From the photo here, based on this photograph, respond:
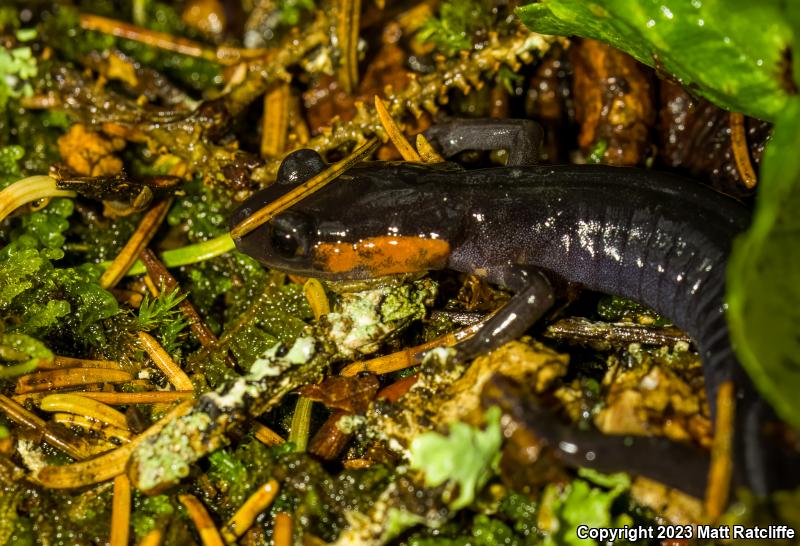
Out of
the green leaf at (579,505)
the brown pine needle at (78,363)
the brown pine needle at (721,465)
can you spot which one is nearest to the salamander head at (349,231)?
the brown pine needle at (78,363)

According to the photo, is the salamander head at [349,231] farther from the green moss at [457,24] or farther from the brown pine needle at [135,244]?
the green moss at [457,24]

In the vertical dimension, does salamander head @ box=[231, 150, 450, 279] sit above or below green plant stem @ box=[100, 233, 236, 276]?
above

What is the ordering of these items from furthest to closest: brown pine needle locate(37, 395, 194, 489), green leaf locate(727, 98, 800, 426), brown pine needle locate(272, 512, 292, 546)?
brown pine needle locate(37, 395, 194, 489)
brown pine needle locate(272, 512, 292, 546)
green leaf locate(727, 98, 800, 426)

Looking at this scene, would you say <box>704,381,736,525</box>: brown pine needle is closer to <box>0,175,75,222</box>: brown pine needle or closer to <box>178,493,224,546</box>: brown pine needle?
<box>178,493,224,546</box>: brown pine needle

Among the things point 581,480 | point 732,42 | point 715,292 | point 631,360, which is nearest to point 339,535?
point 581,480

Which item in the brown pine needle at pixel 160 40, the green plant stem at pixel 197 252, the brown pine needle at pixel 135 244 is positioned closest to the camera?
the brown pine needle at pixel 135 244

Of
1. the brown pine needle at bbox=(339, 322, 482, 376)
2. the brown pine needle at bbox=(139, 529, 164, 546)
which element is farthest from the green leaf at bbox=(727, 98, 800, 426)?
the brown pine needle at bbox=(139, 529, 164, 546)

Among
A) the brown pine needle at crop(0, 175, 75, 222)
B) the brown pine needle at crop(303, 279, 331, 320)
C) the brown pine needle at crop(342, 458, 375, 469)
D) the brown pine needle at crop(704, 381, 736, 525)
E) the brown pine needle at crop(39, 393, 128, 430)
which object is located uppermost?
the brown pine needle at crop(0, 175, 75, 222)
